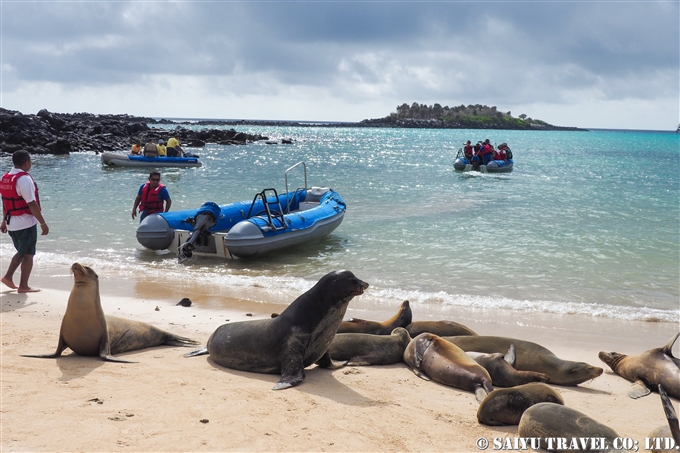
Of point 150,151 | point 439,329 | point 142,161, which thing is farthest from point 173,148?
point 439,329

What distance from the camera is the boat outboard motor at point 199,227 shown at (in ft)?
36.9

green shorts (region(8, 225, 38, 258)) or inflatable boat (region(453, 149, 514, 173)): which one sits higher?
inflatable boat (region(453, 149, 514, 173))

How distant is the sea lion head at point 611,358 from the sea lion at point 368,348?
191 cm

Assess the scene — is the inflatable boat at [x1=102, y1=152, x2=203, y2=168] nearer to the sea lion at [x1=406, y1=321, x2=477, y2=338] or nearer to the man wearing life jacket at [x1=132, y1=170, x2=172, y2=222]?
the man wearing life jacket at [x1=132, y1=170, x2=172, y2=222]

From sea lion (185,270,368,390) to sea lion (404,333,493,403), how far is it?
0.84 meters

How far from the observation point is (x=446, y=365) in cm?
532

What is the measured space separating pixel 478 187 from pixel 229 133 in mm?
38873

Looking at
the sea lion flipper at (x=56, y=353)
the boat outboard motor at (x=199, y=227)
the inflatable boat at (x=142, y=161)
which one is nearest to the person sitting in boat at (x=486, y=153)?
the inflatable boat at (x=142, y=161)

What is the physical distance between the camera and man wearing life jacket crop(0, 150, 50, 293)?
7.71 metres

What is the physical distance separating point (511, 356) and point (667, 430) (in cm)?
182

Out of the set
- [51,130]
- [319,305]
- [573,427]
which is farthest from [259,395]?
[51,130]

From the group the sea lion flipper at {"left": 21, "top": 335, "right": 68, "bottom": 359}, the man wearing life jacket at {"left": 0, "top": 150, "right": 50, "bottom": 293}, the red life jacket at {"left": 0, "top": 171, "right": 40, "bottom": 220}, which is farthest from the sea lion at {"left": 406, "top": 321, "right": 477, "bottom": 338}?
the red life jacket at {"left": 0, "top": 171, "right": 40, "bottom": 220}

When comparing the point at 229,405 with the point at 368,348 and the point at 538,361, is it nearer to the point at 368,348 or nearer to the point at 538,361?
the point at 368,348

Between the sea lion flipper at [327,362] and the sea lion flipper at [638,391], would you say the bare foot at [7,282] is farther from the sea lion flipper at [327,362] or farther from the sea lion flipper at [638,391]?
the sea lion flipper at [638,391]
